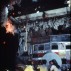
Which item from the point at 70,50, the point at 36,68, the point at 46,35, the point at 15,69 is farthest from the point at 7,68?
the point at 70,50

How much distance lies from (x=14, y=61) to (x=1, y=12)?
0.62 metres

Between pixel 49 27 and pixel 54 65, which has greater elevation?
pixel 49 27

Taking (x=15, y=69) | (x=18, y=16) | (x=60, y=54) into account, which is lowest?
(x=15, y=69)

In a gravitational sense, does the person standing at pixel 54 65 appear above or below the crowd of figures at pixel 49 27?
below

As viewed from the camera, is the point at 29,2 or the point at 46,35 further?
the point at 29,2

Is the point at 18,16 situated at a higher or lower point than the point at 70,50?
higher

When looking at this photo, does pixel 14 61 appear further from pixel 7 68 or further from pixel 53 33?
pixel 53 33

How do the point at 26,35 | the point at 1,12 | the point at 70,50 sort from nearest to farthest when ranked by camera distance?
the point at 70,50
the point at 26,35
the point at 1,12

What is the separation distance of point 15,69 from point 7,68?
0.11 meters

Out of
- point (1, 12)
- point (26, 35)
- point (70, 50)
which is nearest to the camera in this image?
point (70, 50)

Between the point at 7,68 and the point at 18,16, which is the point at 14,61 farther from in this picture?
the point at 18,16

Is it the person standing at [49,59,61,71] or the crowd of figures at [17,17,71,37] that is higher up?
the crowd of figures at [17,17,71,37]

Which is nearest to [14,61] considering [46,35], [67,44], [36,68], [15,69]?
[15,69]

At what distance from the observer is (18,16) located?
2715 mm
